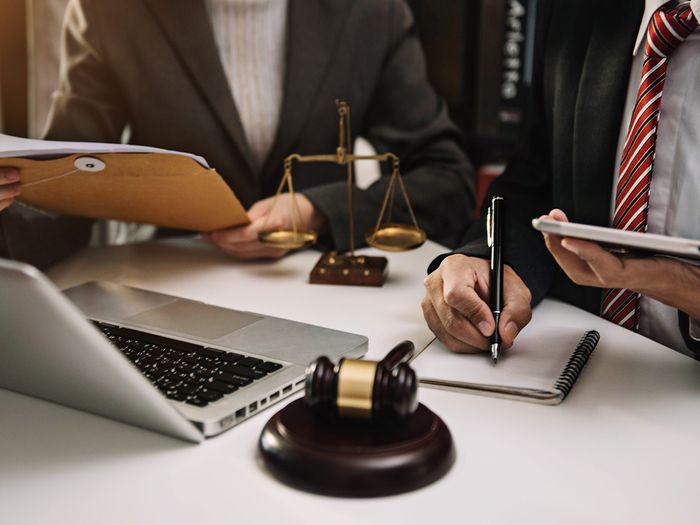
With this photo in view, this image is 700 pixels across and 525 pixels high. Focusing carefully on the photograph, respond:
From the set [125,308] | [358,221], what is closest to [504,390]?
[125,308]

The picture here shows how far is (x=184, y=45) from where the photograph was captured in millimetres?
1622

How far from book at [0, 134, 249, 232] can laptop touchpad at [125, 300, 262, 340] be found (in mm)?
186

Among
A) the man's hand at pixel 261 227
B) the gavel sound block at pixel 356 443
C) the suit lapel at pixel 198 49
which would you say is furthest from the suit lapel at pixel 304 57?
the gavel sound block at pixel 356 443

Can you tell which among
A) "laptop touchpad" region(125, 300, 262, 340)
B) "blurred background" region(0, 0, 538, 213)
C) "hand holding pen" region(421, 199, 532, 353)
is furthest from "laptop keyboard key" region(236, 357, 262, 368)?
"blurred background" region(0, 0, 538, 213)

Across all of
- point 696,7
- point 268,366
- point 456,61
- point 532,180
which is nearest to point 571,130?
point 532,180

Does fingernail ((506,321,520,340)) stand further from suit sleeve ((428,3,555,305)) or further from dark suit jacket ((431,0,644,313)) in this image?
suit sleeve ((428,3,555,305))

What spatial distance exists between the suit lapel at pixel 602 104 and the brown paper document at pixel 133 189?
53 centimetres

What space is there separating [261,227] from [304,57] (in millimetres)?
497

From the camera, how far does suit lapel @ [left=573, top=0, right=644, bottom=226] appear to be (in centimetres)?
113

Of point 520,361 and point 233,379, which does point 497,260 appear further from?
point 233,379

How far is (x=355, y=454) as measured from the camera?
63cm

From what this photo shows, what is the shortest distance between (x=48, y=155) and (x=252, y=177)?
0.73 meters

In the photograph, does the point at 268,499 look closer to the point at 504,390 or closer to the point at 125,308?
the point at 504,390

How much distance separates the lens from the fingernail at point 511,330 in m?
0.92
